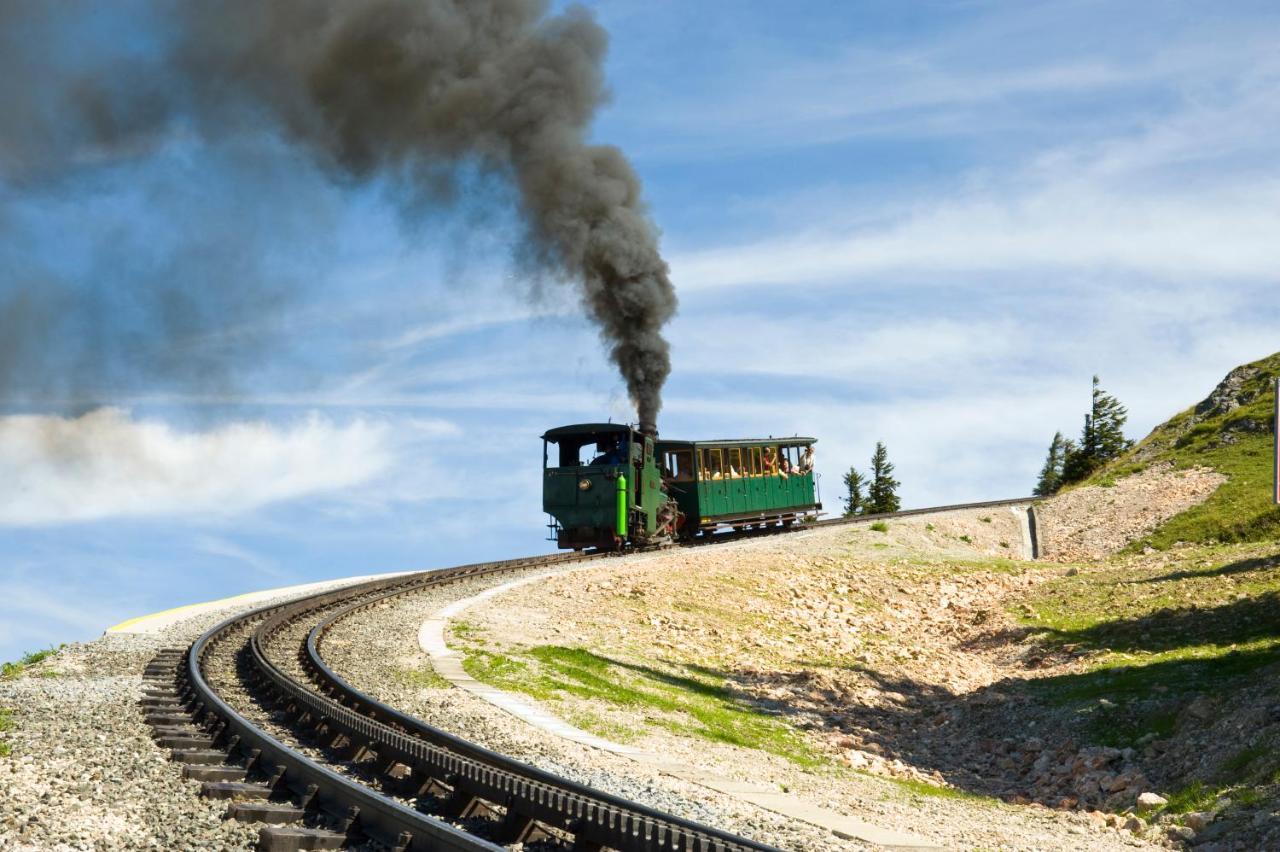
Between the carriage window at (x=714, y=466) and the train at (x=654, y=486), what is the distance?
3cm

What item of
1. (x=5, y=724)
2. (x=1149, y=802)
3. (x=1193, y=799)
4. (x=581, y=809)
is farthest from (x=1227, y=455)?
(x=5, y=724)

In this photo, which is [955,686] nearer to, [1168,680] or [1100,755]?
[1168,680]

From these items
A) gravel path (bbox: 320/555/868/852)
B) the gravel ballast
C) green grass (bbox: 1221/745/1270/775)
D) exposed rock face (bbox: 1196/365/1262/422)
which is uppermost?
exposed rock face (bbox: 1196/365/1262/422)

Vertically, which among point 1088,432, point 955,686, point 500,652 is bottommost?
point 955,686

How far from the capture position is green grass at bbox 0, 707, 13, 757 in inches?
359

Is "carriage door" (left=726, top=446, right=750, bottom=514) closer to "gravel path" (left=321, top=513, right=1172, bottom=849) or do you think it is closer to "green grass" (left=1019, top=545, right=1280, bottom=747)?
"green grass" (left=1019, top=545, right=1280, bottom=747)

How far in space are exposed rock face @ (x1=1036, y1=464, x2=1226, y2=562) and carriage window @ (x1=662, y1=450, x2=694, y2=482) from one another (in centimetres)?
1258

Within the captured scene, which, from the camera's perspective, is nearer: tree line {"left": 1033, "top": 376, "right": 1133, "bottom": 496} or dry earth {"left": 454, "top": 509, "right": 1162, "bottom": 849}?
dry earth {"left": 454, "top": 509, "right": 1162, "bottom": 849}

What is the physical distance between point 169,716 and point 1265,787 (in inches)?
430

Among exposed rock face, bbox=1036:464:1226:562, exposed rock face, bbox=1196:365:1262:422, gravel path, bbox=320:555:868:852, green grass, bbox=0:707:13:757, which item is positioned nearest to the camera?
gravel path, bbox=320:555:868:852

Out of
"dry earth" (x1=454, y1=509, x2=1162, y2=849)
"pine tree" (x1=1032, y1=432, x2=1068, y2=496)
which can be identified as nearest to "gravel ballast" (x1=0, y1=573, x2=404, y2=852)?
"dry earth" (x1=454, y1=509, x2=1162, y2=849)

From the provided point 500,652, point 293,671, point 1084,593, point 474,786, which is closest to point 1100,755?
point 500,652

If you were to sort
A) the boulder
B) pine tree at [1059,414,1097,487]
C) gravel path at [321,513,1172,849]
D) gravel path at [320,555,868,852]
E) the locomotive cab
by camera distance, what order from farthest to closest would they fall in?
pine tree at [1059,414,1097,487]
the locomotive cab
the boulder
gravel path at [321,513,1172,849]
gravel path at [320,555,868,852]

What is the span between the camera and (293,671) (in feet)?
47.4
